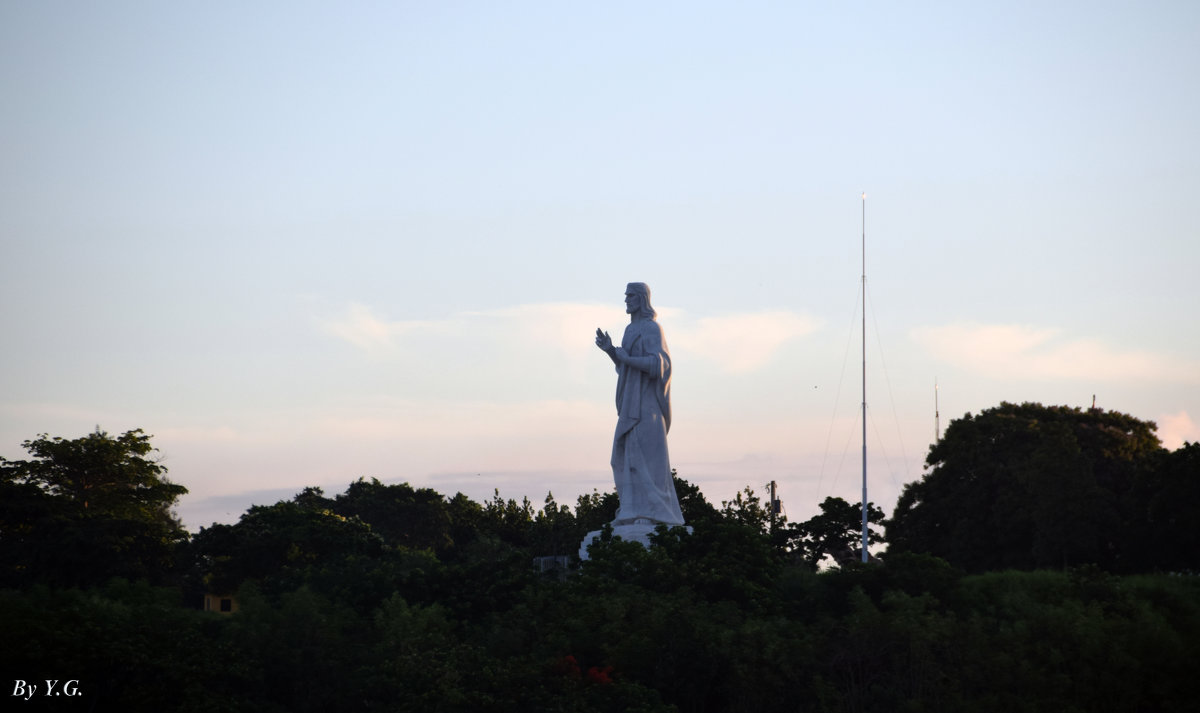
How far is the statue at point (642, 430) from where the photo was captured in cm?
2403

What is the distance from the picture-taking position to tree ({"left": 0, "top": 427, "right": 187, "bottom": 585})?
30969mm

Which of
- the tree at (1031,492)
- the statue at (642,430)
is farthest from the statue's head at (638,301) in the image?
the tree at (1031,492)

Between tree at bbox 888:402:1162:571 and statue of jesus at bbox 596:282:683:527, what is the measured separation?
11978 millimetres

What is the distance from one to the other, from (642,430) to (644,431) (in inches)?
1.7

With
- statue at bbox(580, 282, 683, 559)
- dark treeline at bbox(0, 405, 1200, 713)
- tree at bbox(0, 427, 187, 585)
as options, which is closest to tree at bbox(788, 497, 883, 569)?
dark treeline at bbox(0, 405, 1200, 713)

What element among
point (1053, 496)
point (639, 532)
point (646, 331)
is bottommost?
point (639, 532)

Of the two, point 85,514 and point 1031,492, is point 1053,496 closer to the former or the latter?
point 1031,492

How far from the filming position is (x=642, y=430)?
2420 cm

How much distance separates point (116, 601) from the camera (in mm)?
21031

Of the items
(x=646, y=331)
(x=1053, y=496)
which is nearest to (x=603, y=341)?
(x=646, y=331)

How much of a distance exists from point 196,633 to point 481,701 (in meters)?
4.31

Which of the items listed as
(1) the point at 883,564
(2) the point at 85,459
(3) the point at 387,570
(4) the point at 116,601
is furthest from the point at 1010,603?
(2) the point at 85,459

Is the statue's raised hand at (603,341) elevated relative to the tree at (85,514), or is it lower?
elevated

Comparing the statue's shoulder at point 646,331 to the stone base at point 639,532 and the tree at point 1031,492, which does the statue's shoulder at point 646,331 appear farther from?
the tree at point 1031,492
